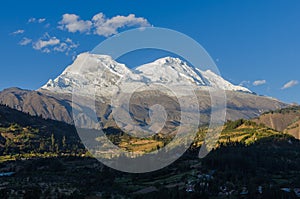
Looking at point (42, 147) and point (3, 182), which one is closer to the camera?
point (3, 182)

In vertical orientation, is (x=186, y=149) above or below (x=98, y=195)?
above

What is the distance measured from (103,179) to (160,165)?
15441 millimetres

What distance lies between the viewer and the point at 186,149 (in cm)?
13012

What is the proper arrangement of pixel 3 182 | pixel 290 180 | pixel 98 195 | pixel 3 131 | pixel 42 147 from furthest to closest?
1. pixel 3 131
2. pixel 42 147
3. pixel 290 180
4. pixel 3 182
5. pixel 98 195

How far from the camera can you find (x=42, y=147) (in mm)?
165375

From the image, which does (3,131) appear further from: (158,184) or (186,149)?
(158,184)

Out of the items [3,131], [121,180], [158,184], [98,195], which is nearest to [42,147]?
[3,131]

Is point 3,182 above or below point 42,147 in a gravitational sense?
below

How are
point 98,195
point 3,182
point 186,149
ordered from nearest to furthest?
point 98,195, point 3,182, point 186,149

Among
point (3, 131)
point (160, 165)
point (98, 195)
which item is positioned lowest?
point (98, 195)

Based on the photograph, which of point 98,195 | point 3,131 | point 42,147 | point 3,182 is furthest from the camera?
point 3,131

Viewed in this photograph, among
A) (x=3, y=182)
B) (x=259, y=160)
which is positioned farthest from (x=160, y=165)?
(x=3, y=182)

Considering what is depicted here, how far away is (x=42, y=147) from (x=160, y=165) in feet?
256

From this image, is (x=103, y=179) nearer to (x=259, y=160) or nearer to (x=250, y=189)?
(x=250, y=189)
